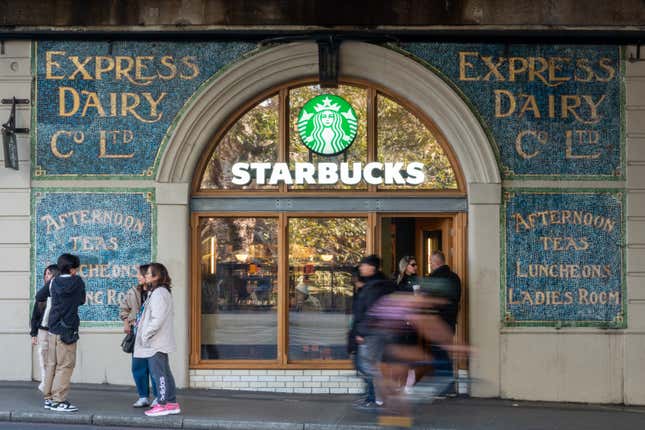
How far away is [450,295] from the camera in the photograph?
485 inches

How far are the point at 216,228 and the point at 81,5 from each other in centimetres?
350

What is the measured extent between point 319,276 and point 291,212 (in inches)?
38.0

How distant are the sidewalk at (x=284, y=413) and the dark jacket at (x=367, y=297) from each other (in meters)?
1.05

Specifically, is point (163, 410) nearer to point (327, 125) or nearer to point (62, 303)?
point (62, 303)

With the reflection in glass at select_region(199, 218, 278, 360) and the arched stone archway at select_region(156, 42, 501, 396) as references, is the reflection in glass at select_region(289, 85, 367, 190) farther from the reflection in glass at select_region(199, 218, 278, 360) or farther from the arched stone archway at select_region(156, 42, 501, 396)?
the reflection in glass at select_region(199, 218, 278, 360)

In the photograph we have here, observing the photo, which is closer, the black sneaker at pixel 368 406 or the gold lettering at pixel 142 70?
the black sneaker at pixel 368 406

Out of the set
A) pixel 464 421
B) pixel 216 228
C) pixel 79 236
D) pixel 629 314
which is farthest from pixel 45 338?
pixel 629 314

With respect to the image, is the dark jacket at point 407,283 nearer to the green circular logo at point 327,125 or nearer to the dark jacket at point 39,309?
the green circular logo at point 327,125

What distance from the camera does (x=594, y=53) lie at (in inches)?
509

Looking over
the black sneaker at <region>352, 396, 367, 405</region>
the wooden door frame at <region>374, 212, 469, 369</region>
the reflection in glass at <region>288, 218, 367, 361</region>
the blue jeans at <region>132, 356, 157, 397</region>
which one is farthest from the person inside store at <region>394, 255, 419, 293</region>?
the blue jeans at <region>132, 356, 157, 397</region>

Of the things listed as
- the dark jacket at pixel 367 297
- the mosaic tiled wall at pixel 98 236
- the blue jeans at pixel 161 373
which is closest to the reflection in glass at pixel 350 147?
the mosaic tiled wall at pixel 98 236

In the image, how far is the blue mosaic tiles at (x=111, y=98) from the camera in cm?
1290

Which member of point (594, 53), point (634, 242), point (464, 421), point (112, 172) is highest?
point (594, 53)

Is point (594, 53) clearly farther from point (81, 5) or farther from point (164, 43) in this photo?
point (81, 5)
